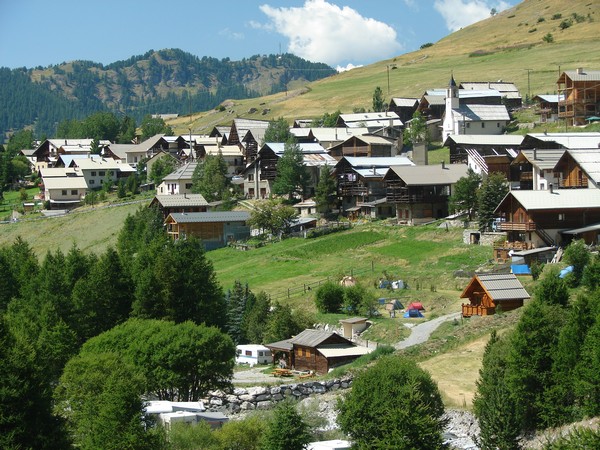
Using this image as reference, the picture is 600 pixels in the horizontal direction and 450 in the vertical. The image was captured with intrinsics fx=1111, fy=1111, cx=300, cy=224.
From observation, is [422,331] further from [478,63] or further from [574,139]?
[478,63]

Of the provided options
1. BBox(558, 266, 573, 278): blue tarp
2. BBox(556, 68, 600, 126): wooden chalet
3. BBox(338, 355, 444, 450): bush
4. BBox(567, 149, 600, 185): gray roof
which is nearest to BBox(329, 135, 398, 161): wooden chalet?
BBox(556, 68, 600, 126): wooden chalet

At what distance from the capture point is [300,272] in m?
69.2

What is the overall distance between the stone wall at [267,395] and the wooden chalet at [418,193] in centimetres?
3121

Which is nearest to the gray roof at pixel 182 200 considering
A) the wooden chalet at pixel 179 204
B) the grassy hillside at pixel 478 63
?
the wooden chalet at pixel 179 204

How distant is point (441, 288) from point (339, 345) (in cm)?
983

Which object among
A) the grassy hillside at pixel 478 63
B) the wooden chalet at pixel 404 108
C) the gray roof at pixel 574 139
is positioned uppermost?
the grassy hillside at pixel 478 63

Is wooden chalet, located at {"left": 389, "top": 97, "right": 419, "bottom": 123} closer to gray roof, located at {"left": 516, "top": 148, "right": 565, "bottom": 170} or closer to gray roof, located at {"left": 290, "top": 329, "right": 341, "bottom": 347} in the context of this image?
gray roof, located at {"left": 516, "top": 148, "right": 565, "bottom": 170}

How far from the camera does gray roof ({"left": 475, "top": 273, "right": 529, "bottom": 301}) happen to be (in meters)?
51.4

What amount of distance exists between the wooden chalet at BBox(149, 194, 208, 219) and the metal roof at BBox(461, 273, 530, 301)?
41898 millimetres

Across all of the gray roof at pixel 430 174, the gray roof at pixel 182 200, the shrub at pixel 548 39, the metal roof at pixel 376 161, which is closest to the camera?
the gray roof at pixel 430 174

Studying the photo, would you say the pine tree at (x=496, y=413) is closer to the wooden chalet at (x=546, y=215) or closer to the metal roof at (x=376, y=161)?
the wooden chalet at (x=546, y=215)

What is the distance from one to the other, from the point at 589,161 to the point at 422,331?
22.6m

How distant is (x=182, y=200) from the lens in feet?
301

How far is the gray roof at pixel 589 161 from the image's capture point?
66.9m
